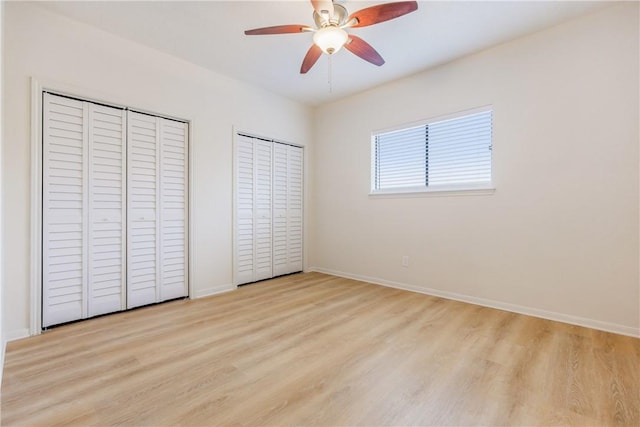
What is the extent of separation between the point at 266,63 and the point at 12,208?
2584 millimetres

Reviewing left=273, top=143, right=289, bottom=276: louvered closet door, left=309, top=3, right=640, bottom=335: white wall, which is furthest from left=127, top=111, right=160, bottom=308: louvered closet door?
left=309, top=3, right=640, bottom=335: white wall

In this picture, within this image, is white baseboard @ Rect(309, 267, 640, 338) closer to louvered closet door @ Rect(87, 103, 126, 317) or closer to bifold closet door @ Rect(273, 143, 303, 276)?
bifold closet door @ Rect(273, 143, 303, 276)

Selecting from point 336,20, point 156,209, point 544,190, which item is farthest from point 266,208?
point 544,190

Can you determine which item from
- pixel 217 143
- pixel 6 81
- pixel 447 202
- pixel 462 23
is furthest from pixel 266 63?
pixel 447 202

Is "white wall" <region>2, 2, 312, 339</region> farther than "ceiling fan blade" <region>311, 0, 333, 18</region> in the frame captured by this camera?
Yes

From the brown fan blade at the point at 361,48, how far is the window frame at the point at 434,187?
1266mm

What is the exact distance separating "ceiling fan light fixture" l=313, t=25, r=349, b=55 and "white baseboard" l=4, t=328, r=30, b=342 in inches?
123

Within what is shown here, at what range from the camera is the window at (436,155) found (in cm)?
311

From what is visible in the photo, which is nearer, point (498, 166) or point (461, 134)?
point (498, 166)

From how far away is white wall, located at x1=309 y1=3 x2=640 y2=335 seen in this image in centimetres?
236

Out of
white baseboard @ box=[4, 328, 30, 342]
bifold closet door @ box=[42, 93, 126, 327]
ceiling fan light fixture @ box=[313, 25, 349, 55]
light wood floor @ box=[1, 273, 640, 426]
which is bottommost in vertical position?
light wood floor @ box=[1, 273, 640, 426]

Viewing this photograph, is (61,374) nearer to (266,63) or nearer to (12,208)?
(12,208)

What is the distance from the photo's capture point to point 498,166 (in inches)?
116

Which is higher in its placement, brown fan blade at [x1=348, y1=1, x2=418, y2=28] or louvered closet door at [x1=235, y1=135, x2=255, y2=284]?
brown fan blade at [x1=348, y1=1, x2=418, y2=28]
